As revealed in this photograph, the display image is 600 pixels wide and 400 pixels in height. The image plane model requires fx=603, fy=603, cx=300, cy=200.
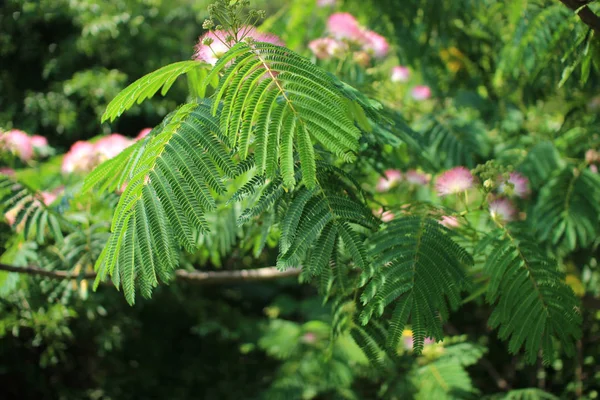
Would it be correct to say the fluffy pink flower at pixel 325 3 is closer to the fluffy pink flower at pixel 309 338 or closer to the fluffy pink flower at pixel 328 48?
the fluffy pink flower at pixel 328 48

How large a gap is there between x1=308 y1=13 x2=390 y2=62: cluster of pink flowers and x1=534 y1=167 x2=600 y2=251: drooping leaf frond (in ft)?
2.94

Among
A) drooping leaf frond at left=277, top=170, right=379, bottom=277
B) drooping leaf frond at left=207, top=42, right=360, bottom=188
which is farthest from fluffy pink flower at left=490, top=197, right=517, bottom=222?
drooping leaf frond at left=207, top=42, right=360, bottom=188

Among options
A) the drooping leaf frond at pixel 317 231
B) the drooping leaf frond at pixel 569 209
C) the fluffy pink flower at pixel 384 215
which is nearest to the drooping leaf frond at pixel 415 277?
the drooping leaf frond at pixel 317 231

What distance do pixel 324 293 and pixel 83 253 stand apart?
3.88ft

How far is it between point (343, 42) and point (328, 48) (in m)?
0.07

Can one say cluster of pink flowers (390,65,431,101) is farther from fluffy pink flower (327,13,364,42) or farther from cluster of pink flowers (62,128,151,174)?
cluster of pink flowers (62,128,151,174)

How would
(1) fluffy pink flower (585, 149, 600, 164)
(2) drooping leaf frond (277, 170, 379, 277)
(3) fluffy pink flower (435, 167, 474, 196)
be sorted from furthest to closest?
(1) fluffy pink flower (585, 149, 600, 164), (3) fluffy pink flower (435, 167, 474, 196), (2) drooping leaf frond (277, 170, 379, 277)

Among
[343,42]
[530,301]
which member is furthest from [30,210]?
[530,301]

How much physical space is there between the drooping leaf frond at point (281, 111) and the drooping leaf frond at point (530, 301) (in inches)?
21.2

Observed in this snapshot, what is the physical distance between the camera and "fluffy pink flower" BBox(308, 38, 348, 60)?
242 centimetres

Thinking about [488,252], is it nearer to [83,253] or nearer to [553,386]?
[83,253]

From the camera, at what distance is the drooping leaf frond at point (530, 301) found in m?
1.39

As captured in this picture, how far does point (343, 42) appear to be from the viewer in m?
2.44

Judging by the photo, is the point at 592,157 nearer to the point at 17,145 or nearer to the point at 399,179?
the point at 399,179
